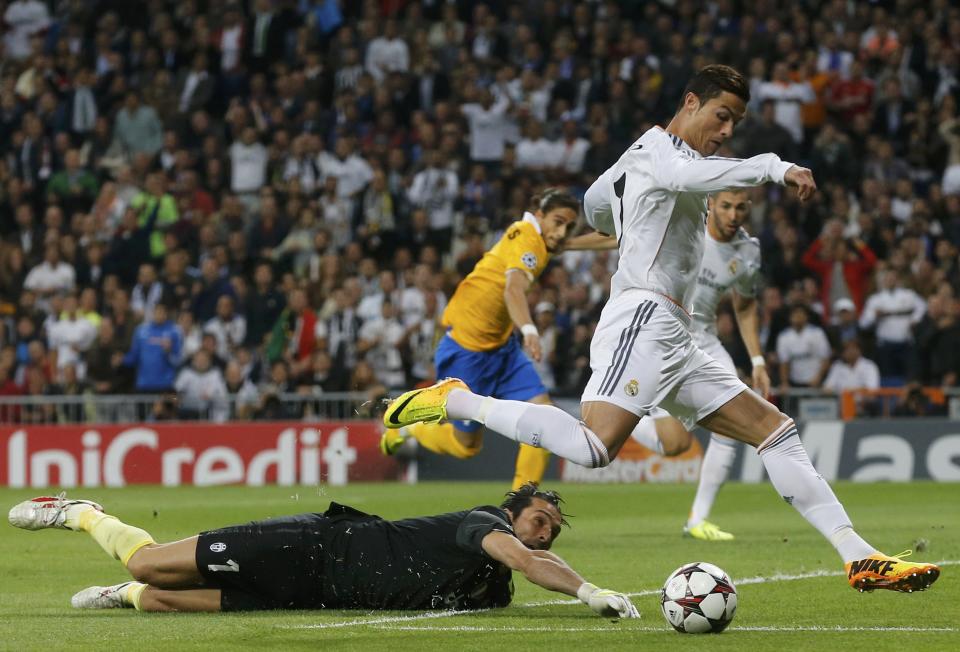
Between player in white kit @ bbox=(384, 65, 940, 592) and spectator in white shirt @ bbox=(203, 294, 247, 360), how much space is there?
13.8 metres

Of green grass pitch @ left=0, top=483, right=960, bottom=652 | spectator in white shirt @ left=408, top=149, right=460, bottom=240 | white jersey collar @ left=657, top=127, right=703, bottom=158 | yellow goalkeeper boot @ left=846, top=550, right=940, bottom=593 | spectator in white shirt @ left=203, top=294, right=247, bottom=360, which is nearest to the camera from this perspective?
green grass pitch @ left=0, top=483, right=960, bottom=652

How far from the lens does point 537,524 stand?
774 cm

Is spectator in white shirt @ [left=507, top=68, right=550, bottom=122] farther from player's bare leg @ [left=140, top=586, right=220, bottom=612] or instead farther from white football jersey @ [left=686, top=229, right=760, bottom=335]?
player's bare leg @ [left=140, top=586, right=220, bottom=612]

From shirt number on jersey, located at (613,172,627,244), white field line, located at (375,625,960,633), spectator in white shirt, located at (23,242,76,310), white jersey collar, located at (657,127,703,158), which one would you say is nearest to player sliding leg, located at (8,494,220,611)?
white field line, located at (375,625,960,633)

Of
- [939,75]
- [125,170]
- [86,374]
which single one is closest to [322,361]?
[86,374]

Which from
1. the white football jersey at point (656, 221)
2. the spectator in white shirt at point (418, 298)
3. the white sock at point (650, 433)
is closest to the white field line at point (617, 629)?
the white football jersey at point (656, 221)

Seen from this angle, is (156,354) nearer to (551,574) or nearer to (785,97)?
(785,97)

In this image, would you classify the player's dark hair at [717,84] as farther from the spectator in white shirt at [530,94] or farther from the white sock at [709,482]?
the spectator in white shirt at [530,94]

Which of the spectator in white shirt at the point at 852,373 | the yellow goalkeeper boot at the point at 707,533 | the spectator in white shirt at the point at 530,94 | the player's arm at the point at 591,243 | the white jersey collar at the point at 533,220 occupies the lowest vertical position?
the yellow goalkeeper boot at the point at 707,533

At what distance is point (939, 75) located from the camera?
77.8 ft

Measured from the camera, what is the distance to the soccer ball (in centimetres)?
735

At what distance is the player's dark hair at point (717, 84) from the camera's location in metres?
7.99

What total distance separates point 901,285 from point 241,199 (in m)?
9.66

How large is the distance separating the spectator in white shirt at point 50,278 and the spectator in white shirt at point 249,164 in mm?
2842
